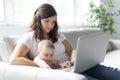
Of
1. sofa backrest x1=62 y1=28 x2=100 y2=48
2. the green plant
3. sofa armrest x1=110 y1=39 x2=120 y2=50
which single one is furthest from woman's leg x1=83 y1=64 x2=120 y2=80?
the green plant

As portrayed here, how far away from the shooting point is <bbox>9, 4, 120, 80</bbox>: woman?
1.73m

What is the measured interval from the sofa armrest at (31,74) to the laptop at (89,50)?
10 centimetres

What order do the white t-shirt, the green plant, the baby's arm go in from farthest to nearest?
the green plant < the white t-shirt < the baby's arm

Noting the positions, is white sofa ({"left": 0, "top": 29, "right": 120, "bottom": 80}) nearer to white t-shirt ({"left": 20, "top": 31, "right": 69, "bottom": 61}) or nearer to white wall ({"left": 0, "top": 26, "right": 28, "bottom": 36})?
white t-shirt ({"left": 20, "top": 31, "right": 69, "bottom": 61})

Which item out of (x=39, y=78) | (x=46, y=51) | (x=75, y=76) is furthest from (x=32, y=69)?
(x=75, y=76)

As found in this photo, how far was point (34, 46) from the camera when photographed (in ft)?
6.01

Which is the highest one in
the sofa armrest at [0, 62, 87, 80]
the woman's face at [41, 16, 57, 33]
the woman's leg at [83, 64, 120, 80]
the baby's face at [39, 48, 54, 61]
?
the woman's face at [41, 16, 57, 33]

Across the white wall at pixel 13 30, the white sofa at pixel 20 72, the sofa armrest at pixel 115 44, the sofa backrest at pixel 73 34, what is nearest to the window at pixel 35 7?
the white wall at pixel 13 30

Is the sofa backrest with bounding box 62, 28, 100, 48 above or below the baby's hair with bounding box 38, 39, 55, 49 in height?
below

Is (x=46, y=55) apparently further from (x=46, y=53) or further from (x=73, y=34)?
(x=73, y=34)

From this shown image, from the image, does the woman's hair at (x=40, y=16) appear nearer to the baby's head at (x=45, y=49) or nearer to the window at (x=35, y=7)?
the baby's head at (x=45, y=49)

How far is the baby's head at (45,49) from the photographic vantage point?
1.75 m

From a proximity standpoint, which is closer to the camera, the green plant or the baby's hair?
the baby's hair

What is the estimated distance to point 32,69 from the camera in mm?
1601
